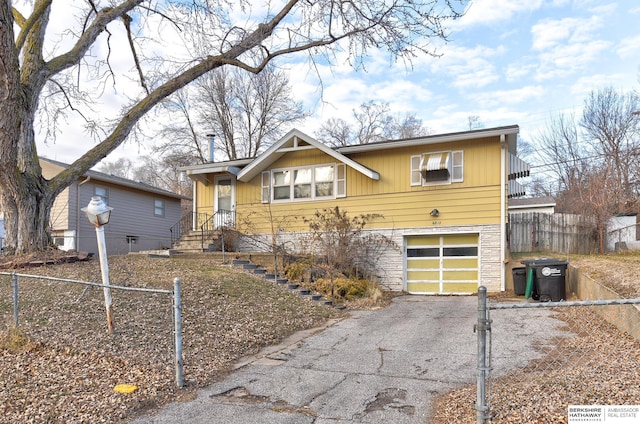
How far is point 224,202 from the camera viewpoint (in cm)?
1661

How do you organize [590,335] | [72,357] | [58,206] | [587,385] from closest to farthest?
[587,385]
[72,357]
[590,335]
[58,206]

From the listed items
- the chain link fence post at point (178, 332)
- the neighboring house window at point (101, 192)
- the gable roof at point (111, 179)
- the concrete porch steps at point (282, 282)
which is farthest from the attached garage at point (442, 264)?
the neighboring house window at point (101, 192)

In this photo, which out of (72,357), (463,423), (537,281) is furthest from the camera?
(537,281)

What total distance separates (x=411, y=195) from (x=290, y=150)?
4373mm

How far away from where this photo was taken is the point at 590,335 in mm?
6312

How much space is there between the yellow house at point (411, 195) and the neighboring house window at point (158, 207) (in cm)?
875

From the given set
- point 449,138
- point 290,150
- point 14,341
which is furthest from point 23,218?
point 449,138

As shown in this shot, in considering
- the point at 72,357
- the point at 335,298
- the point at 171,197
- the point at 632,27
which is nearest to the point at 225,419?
the point at 72,357

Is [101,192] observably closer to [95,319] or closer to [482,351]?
[95,319]

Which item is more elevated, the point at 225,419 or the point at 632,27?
the point at 632,27

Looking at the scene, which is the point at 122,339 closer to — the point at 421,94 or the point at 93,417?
the point at 93,417

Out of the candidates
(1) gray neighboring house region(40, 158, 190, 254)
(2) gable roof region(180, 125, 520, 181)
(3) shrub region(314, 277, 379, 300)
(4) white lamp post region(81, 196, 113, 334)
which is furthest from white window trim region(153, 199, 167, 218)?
(4) white lamp post region(81, 196, 113, 334)

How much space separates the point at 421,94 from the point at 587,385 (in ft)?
33.9

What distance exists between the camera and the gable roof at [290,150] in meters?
13.8
